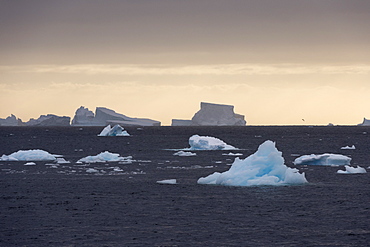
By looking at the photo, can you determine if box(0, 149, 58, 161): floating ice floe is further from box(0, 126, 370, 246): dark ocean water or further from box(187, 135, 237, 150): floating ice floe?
box(187, 135, 237, 150): floating ice floe

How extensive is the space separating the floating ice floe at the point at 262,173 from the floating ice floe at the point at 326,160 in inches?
482

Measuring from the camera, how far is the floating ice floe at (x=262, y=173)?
1230 inches

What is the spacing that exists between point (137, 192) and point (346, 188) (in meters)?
10.8

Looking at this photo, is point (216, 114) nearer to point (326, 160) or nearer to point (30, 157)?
point (30, 157)

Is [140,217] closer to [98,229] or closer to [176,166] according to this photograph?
[98,229]

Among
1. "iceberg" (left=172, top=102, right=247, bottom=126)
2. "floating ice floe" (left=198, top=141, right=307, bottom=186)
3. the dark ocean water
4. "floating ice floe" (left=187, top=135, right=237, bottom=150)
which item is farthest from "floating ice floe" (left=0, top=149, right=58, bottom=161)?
"iceberg" (left=172, top=102, right=247, bottom=126)

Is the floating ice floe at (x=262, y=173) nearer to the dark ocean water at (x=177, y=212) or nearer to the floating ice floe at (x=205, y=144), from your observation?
the dark ocean water at (x=177, y=212)

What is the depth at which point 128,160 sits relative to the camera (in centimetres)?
5041

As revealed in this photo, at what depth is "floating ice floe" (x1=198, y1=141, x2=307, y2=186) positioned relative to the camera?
31250 millimetres

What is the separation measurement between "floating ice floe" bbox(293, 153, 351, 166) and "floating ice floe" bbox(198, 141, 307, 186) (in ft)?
40.2

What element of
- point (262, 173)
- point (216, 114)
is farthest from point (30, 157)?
point (216, 114)

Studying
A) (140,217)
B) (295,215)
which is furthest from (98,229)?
(295,215)

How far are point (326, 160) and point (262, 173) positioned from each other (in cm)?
1320

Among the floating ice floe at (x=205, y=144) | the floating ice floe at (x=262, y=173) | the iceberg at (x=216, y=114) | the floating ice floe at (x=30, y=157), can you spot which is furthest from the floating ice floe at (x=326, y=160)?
the iceberg at (x=216, y=114)
